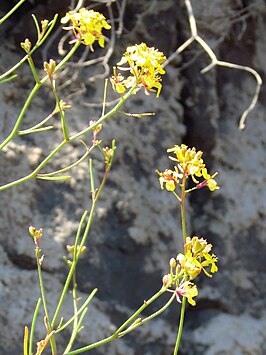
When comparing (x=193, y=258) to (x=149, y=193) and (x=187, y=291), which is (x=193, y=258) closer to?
(x=187, y=291)

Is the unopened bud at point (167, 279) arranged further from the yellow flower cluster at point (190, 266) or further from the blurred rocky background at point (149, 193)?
the blurred rocky background at point (149, 193)

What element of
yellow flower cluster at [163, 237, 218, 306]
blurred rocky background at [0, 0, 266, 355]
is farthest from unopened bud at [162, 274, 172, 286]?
blurred rocky background at [0, 0, 266, 355]

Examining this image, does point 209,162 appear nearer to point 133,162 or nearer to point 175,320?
point 133,162

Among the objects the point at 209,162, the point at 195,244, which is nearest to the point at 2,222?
the point at 209,162

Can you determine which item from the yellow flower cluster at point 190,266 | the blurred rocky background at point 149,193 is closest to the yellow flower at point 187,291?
the yellow flower cluster at point 190,266

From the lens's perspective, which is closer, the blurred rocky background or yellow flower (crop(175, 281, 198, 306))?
yellow flower (crop(175, 281, 198, 306))

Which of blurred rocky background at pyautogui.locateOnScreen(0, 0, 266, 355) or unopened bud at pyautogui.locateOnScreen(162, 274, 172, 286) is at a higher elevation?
unopened bud at pyautogui.locateOnScreen(162, 274, 172, 286)

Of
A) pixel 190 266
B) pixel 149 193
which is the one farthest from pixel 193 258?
pixel 149 193

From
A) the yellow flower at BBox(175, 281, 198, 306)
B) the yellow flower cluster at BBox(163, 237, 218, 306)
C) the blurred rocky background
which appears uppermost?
the yellow flower cluster at BBox(163, 237, 218, 306)

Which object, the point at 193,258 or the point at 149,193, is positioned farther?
the point at 149,193

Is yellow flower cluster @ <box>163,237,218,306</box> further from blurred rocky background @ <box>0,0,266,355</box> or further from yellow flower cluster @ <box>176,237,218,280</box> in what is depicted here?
blurred rocky background @ <box>0,0,266,355</box>
